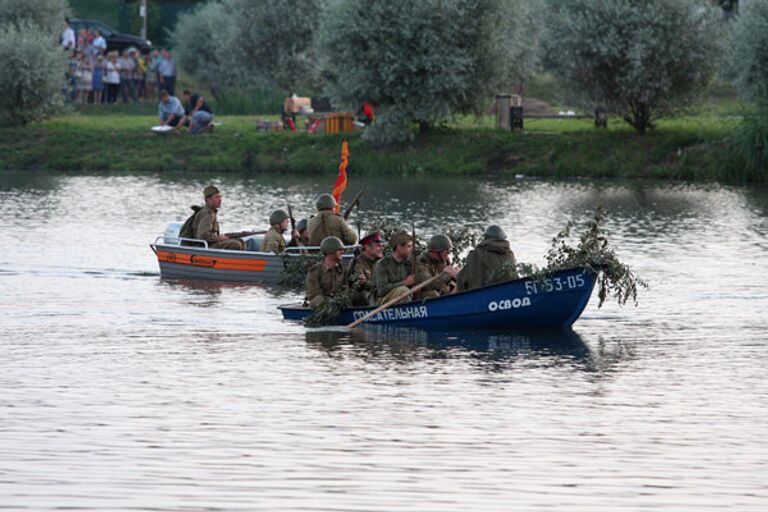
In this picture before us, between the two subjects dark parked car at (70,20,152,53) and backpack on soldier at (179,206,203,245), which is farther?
dark parked car at (70,20,152,53)

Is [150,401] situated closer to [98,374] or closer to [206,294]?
[98,374]

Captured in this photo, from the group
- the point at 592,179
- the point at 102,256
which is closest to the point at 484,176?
the point at 592,179

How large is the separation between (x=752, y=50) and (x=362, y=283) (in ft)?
106

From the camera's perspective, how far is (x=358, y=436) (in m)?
19.2

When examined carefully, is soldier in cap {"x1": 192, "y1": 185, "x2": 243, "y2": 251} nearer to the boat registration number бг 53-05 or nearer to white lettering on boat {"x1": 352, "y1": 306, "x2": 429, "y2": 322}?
white lettering on boat {"x1": 352, "y1": 306, "x2": 429, "y2": 322}

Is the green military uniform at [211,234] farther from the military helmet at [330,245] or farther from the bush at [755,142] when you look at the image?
→ the bush at [755,142]

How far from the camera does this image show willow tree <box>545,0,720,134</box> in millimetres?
57531

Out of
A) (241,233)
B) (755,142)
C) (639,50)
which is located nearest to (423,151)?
(639,50)

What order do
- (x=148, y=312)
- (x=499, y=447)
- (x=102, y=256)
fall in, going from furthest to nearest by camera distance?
(x=102, y=256)
(x=148, y=312)
(x=499, y=447)

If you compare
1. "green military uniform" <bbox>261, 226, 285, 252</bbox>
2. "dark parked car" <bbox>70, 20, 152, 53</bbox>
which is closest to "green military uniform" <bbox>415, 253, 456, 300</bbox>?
"green military uniform" <bbox>261, 226, 285, 252</bbox>

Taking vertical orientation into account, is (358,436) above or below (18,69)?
below

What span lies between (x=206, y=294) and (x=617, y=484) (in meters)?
16.8

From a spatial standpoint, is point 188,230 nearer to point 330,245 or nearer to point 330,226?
point 330,226

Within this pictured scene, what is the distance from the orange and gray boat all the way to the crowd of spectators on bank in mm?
36824
